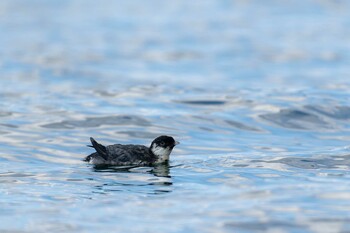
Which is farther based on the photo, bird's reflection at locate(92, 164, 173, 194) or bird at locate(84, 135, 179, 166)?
bird at locate(84, 135, 179, 166)

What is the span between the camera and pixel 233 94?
29.7 metres

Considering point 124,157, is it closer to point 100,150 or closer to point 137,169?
point 137,169

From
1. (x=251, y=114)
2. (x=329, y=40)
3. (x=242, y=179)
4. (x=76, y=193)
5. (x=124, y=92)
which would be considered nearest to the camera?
(x=76, y=193)

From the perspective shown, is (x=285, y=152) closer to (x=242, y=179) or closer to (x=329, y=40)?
(x=242, y=179)

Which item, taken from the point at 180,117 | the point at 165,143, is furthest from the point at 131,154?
the point at 180,117

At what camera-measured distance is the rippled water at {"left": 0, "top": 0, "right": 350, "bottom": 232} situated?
15211mm

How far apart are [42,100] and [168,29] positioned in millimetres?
19818

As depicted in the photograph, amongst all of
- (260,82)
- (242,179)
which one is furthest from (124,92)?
(242,179)

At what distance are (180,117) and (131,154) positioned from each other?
6702 mm

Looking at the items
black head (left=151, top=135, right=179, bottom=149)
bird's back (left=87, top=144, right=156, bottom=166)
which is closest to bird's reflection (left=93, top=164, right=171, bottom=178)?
bird's back (left=87, top=144, right=156, bottom=166)

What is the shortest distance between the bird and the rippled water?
286 mm

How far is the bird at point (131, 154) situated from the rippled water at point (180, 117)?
286 millimetres

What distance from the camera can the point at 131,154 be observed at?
18.9 metres

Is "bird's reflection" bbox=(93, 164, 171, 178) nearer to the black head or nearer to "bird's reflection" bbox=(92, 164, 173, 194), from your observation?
"bird's reflection" bbox=(92, 164, 173, 194)
